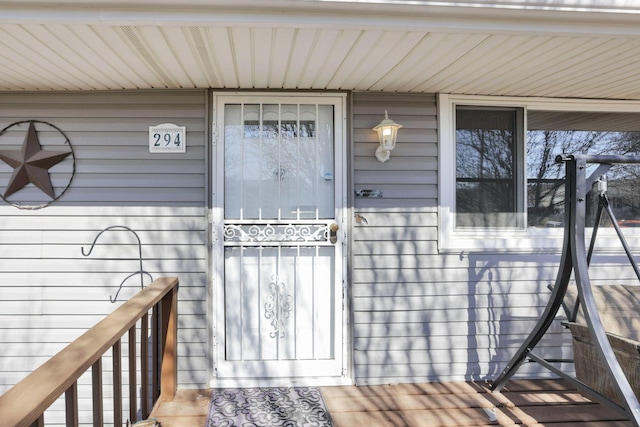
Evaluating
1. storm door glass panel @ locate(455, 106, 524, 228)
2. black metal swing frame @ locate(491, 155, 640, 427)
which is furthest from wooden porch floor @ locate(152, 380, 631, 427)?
storm door glass panel @ locate(455, 106, 524, 228)

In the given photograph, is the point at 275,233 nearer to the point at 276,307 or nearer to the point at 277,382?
the point at 276,307

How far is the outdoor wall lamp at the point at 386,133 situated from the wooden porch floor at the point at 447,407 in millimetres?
Result: 1751

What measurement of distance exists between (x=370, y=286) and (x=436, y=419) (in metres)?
0.94

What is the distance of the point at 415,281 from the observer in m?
2.80

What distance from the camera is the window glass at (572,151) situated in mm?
2920

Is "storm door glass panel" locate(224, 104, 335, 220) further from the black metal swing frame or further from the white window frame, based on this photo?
the black metal swing frame

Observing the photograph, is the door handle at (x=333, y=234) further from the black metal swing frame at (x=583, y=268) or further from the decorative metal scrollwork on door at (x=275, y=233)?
the black metal swing frame at (x=583, y=268)

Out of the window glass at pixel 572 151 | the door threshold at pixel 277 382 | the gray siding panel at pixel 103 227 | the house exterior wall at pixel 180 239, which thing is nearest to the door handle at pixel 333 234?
the house exterior wall at pixel 180 239

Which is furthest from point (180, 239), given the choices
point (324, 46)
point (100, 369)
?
point (324, 46)

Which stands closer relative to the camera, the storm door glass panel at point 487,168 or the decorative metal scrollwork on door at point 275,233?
the decorative metal scrollwork on door at point 275,233

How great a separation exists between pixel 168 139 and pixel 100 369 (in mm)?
1744

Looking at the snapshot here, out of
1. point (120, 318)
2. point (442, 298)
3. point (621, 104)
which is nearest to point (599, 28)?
point (621, 104)

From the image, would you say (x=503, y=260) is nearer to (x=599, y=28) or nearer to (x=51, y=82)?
(x=599, y=28)

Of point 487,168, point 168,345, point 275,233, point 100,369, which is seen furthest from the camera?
point 487,168
